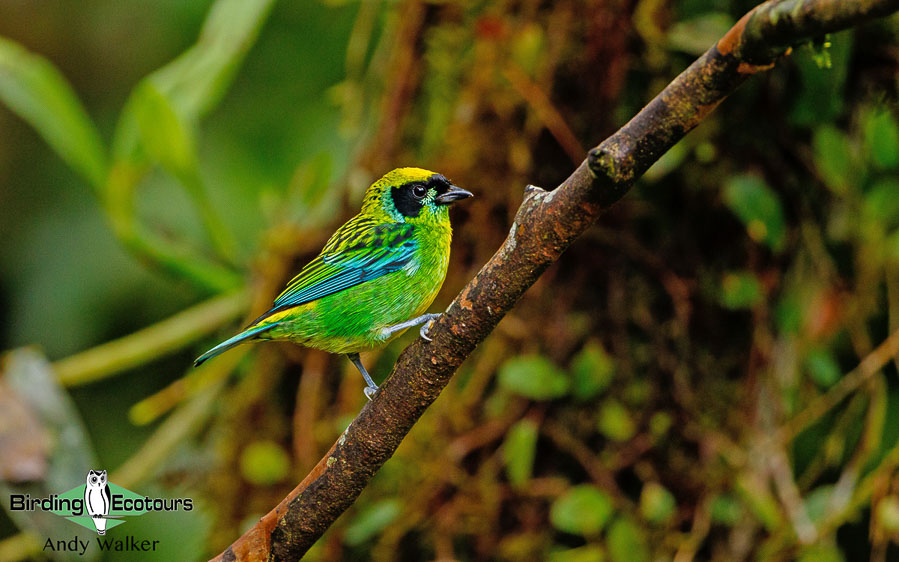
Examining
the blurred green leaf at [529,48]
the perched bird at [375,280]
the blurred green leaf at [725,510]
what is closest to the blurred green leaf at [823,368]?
the blurred green leaf at [725,510]

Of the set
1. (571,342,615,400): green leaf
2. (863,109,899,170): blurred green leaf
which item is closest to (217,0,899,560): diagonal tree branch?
(571,342,615,400): green leaf

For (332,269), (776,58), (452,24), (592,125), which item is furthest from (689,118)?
(452,24)

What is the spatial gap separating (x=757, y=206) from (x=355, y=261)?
54.6 inches

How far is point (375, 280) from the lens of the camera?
1.84 meters

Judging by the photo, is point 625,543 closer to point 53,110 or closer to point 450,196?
point 450,196

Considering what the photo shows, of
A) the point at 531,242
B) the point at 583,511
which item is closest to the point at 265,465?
the point at 583,511

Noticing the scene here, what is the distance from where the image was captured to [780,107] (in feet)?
8.94

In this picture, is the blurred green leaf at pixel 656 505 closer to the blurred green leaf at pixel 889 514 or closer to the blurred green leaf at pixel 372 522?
the blurred green leaf at pixel 889 514

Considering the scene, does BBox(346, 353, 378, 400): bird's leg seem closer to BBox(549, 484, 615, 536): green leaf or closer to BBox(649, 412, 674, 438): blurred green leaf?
BBox(549, 484, 615, 536): green leaf

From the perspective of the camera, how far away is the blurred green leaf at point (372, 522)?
2.62 m

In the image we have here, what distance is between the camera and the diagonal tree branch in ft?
3.26

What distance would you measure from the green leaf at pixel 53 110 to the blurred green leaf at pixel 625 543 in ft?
7.15

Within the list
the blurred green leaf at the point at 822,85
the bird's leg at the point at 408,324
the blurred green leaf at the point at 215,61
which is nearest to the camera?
the bird's leg at the point at 408,324

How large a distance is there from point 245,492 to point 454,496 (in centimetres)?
84
